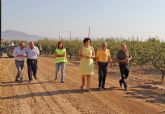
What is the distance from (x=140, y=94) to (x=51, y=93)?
3.15 m

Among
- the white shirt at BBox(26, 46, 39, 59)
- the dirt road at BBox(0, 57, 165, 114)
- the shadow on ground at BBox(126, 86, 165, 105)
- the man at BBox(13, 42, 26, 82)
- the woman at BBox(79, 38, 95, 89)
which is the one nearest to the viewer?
the dirt road at BBox(0, 57, 165, 114)

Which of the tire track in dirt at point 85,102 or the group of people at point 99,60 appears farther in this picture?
the group of people at point 99,60

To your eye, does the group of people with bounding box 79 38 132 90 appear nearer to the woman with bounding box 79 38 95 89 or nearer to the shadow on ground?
the woman with bounding box 79 38 95 89

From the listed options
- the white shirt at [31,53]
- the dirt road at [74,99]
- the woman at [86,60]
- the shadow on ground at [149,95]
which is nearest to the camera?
the dirt road at [74,99]

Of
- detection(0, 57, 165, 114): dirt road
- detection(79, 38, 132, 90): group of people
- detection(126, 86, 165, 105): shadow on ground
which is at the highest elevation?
detection(79, 38, 132, 90): group of people

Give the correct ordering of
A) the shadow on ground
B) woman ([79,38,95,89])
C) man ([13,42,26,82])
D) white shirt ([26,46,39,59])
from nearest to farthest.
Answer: the shadow on ground, woman ([79,38,95,89]), man ([13,42,26,82]), white shirt ([26,46,39,59])

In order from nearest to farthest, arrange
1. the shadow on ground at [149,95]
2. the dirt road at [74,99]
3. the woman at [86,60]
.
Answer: the dirt road at [74,99], the shadow on ground at [149,95], the woman at [86,60]

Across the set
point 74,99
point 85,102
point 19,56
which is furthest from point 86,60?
point 19,56

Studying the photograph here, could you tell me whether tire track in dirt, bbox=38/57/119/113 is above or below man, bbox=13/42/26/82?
below

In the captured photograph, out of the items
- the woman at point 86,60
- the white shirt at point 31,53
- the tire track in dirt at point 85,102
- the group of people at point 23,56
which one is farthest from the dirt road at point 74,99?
the white shirt at point 31,53

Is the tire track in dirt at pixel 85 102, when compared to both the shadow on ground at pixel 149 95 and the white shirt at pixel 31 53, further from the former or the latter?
the white shirt at pixel 31 53

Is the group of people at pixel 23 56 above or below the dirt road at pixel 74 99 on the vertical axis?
above

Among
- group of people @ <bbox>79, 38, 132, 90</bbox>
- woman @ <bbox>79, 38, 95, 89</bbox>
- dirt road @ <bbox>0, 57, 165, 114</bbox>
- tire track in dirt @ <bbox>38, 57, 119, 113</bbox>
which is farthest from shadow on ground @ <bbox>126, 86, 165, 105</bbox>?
woman @ <bbox>79, 38, 95, 89</bbox>

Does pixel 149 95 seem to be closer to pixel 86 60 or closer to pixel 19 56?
pixel 86 60
